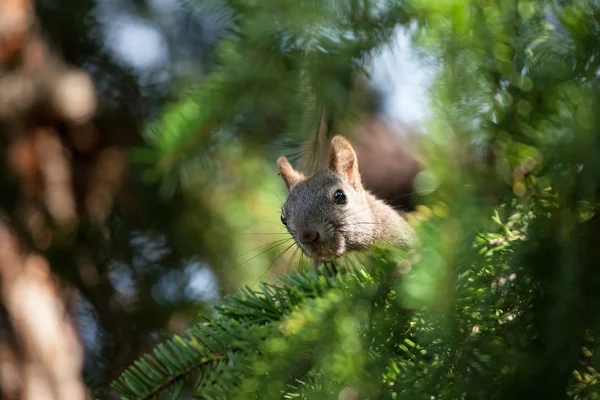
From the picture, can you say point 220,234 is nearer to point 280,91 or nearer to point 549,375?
point 280,91

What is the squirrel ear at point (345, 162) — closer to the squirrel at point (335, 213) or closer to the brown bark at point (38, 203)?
the squirrel at point (335, 213)

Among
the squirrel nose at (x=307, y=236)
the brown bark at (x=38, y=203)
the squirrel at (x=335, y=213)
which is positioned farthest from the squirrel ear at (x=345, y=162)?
the brown bark at (x=38, y=203)

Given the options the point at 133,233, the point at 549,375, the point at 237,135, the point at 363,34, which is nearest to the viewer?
the point at 549,375

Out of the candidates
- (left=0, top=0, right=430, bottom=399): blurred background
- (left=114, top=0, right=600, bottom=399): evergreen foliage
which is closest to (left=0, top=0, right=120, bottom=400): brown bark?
(left=0, top=0, right=430, bottom=399): blurred background

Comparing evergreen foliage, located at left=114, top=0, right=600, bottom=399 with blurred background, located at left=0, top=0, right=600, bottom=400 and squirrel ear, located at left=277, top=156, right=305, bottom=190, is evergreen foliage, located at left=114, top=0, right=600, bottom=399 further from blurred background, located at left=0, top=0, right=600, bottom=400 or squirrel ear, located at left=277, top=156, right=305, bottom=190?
squirrel ear, located at left=277, top=156, right=305, bottom=190

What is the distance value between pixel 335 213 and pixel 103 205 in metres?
0.60

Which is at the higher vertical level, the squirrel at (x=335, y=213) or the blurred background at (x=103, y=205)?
the blurred background at (x=103, y=205)

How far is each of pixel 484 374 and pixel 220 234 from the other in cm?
107

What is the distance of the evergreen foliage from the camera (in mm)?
364

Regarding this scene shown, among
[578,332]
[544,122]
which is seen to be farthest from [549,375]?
[544,122]

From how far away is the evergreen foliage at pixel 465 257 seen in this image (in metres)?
0.36

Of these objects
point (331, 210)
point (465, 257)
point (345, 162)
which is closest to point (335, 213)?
point (331, 210)

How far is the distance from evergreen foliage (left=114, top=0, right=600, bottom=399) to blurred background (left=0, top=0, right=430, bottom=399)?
2.22 ft

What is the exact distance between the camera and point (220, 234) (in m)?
1.43
